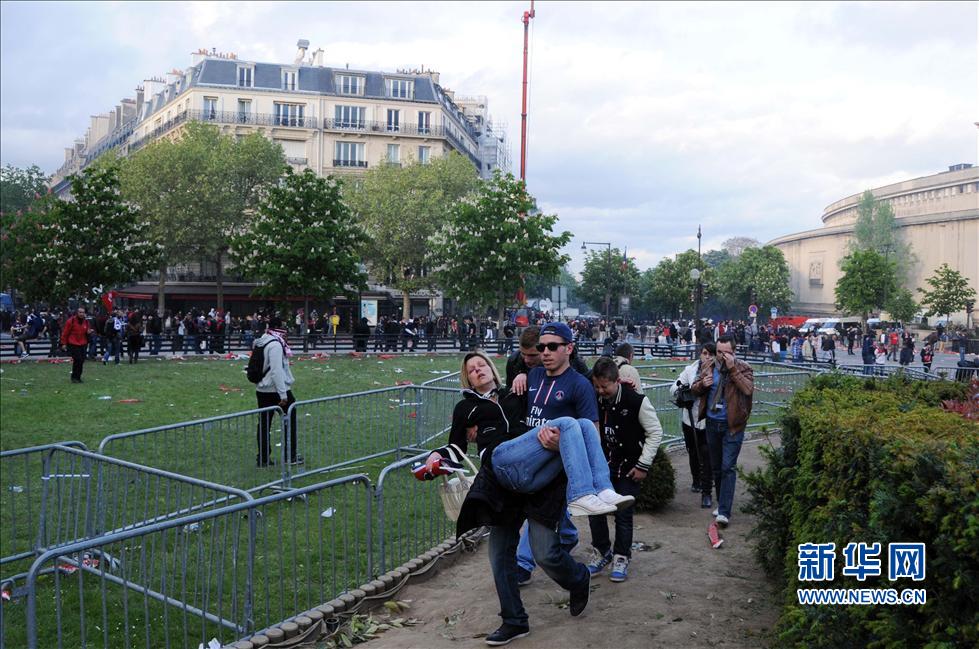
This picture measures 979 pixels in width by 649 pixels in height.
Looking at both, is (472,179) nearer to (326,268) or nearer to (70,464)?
(326,268)

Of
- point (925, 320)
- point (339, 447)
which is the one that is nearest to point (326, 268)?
point (339, 447)

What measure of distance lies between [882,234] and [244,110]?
5593 centimetres

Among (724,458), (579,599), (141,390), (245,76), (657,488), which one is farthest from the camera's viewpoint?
(245,76)

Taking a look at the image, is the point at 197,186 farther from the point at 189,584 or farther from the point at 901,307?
the point at 901,307

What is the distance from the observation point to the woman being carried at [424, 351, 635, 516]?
4.41m

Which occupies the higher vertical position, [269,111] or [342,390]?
[269,111]

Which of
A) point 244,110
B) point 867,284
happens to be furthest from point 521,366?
point 244,110

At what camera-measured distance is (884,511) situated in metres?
3.29

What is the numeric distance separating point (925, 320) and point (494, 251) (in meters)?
43.6

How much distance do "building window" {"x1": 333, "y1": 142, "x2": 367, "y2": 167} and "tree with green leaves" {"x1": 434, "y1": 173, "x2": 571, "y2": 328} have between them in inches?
979

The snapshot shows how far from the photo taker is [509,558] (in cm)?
496

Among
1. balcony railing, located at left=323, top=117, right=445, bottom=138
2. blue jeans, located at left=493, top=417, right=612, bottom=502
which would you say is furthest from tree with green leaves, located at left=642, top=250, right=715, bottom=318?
blue jeans, located at left=493, top=417, right=612, bottom=502

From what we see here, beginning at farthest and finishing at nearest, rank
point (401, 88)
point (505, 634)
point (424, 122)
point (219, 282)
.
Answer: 1. point (401, 88)
2. point (424, 122)
3. point (219, 282)
4. point (505, 634)

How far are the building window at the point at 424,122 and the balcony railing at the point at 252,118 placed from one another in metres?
7.84
